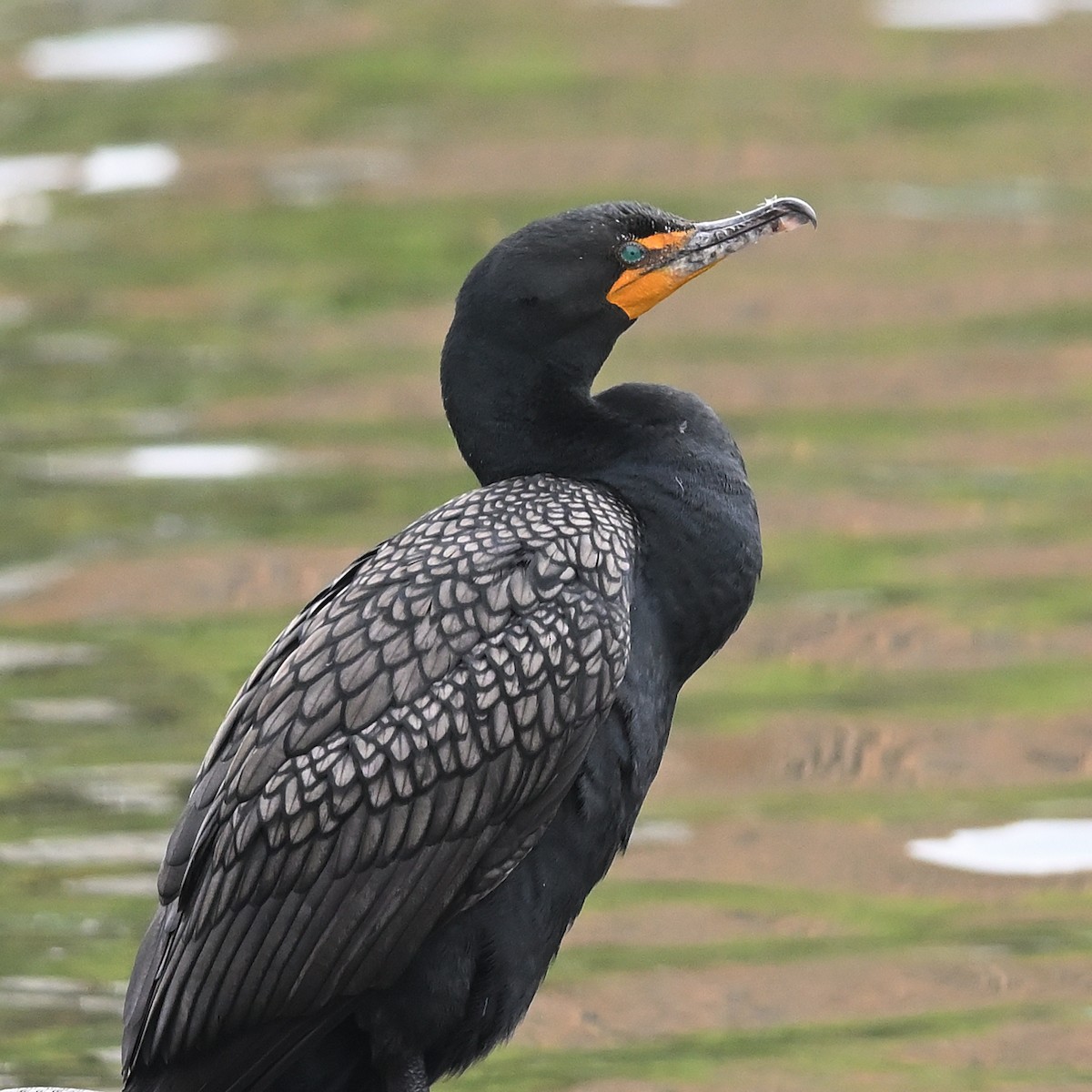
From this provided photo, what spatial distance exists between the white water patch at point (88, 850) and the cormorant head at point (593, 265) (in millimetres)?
3509

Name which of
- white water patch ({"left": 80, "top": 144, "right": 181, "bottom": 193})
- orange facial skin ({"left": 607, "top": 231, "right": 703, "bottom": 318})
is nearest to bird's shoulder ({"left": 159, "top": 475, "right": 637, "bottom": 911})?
orange facial skin ({"left": 607, "top": 231, "right": 703, "bottom": 318})

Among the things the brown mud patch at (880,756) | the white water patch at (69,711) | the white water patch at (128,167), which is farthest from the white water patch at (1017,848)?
the white water patch at (128,167)

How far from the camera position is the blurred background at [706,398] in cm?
876

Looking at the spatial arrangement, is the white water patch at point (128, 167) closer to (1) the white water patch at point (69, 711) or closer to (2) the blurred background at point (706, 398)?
(2) the blurred background at point (706, 398)

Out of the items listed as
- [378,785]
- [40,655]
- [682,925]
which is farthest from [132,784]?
[378,785]

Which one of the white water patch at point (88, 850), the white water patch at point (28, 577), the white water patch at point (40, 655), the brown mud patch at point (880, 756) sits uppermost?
the white water patch at point (88, 850)

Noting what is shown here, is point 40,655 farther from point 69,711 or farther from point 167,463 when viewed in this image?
point 167,463

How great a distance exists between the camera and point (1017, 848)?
31.7 ft

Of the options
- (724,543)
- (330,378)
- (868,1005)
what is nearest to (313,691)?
(724,543)

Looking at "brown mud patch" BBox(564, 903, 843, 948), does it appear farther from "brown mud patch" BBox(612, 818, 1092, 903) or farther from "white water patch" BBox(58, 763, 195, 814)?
"white water patch" BBox(58, 763, 195, 814)

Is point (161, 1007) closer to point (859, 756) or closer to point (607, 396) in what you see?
point (607, 396)

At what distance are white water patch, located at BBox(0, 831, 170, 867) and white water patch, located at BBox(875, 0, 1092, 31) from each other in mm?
14131

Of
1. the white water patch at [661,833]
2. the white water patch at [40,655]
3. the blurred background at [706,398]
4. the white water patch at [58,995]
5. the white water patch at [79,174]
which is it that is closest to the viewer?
the white water patch at [58,995]

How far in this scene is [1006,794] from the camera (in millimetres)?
10070
